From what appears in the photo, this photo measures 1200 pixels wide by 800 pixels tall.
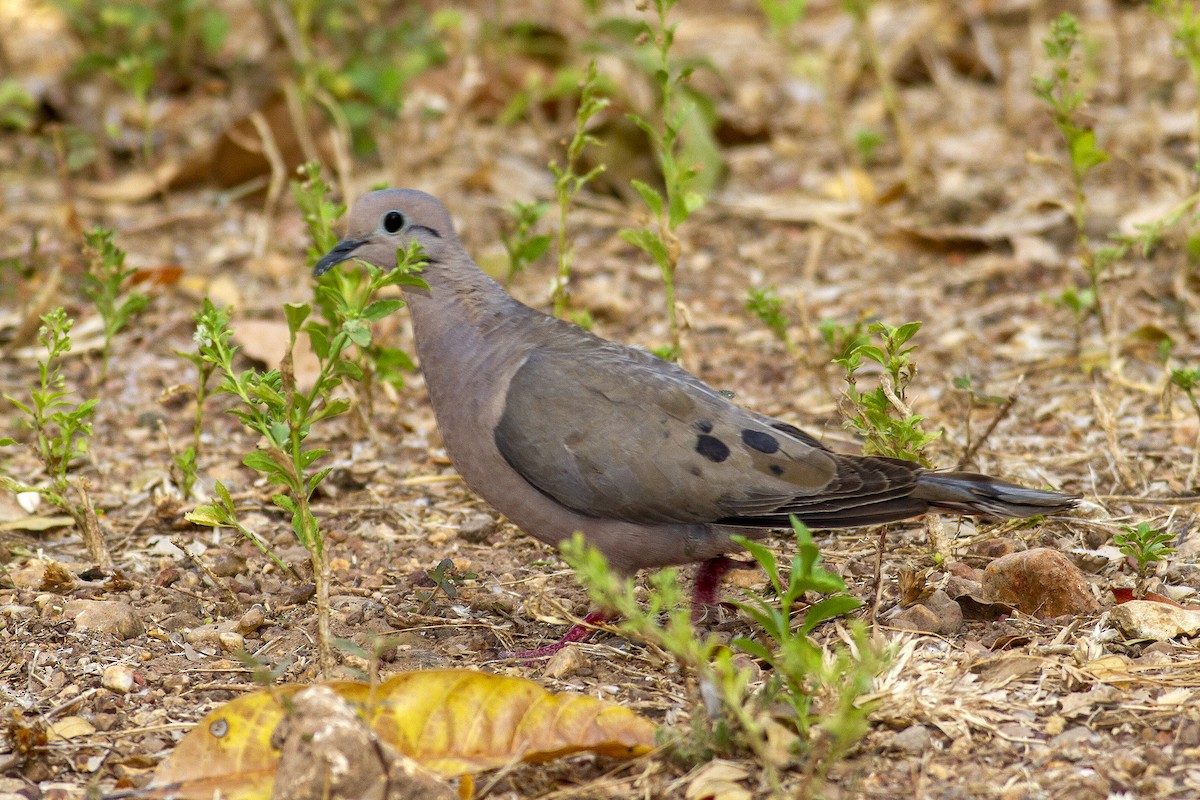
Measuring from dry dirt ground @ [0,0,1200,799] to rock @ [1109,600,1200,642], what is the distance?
0.03 m

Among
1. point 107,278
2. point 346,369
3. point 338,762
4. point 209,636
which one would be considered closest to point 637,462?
point 346,369

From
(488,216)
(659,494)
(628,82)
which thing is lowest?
(659,494)

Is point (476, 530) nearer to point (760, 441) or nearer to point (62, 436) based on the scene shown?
point (760, 441)

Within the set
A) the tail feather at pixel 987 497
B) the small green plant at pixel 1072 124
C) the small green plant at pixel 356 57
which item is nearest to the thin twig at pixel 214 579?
the tail feather at pixel 987 497

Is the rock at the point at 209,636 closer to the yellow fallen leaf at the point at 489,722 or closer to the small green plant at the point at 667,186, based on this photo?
the yellow fallen leaf at the point at 489,722

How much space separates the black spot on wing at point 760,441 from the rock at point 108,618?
1631 mm

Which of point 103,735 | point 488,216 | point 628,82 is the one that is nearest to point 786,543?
point 103,735

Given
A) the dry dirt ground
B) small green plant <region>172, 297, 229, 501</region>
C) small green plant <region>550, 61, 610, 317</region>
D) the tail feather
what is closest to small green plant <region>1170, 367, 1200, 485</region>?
the dry dirt ground

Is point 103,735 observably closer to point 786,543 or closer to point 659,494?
point 659,494

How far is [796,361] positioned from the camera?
17.9 ft

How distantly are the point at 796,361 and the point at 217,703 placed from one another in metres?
2.89

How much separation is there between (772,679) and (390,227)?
6.10 feet

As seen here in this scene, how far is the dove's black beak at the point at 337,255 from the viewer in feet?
12.8

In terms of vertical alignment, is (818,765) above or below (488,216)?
below
